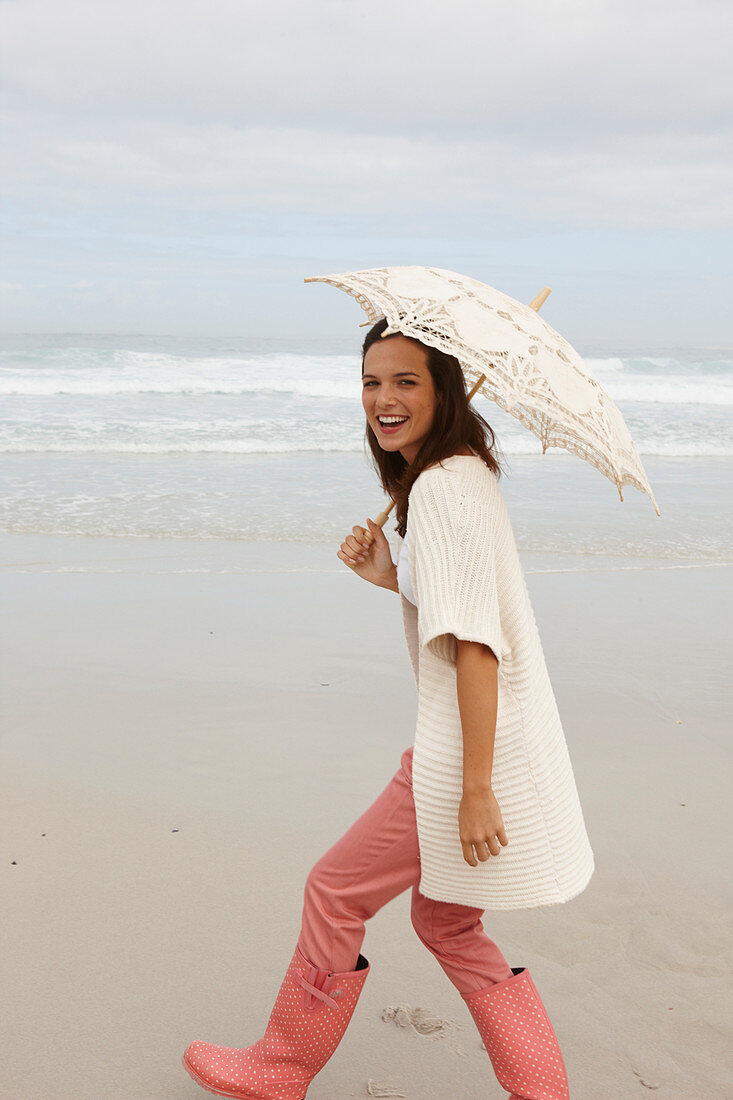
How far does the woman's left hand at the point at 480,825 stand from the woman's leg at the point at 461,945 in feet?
0.86

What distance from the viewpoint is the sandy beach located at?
2.39m

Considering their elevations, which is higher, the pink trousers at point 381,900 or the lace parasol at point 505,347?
the lace parasol at point 505,347

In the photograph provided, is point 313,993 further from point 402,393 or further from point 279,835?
point 279,835

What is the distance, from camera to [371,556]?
2369 millimetres

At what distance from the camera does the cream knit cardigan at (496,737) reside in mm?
1771

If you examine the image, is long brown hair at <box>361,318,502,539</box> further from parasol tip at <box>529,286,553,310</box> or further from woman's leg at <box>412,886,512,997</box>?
woman's leg at <box>412,886,512,997</box>

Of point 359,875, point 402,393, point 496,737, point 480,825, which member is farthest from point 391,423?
point 359,875

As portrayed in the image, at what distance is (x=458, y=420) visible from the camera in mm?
1962

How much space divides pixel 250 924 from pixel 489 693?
1.49 metres

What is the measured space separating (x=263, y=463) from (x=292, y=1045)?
1032cm

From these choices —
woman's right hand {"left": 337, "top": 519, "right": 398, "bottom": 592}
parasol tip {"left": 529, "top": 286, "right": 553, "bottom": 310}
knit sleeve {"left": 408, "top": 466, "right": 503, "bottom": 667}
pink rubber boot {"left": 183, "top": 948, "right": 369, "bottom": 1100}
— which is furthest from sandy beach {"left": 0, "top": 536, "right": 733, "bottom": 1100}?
parasol tip {"left": 529, "top": 286, "right": 553, "bottom": 310}

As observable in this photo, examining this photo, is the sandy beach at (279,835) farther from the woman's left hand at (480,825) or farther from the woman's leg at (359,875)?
the woman's left hand at (480,825)

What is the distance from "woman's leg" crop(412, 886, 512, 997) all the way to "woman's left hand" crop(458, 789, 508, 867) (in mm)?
262

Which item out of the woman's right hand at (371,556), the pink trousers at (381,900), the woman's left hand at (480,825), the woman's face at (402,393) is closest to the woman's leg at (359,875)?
the pink trousers at (381,900)
